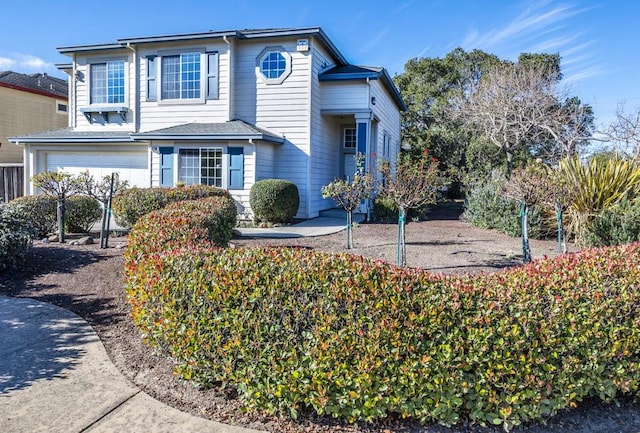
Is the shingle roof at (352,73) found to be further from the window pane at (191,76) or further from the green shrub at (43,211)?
the green shrub at (43,211)

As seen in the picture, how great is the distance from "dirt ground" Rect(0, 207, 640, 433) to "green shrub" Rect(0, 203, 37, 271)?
225 millimetres

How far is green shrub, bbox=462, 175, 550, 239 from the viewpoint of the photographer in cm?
1075

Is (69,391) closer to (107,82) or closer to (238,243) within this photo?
(238,243)

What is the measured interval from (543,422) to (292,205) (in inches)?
420

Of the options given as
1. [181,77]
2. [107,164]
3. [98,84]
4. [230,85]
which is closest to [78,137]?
[107,164]

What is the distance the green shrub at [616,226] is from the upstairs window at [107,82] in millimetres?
15310

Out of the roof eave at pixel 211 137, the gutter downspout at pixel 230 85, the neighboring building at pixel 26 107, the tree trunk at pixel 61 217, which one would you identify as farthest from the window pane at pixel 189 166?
the neighboring building at pixel 26 107

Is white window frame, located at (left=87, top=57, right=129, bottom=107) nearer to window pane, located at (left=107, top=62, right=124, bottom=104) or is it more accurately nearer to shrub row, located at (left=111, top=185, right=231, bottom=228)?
window pane, located at (left=107, top=62, right=124, bottom=104)

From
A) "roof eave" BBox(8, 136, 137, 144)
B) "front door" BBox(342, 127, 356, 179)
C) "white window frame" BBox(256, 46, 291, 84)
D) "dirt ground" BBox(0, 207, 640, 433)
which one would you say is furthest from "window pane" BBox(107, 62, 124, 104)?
"dirt ground" BBox(0, 207, 640, 433)

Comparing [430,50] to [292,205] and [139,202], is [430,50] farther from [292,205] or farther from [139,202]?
[139,202]

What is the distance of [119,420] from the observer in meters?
2.99

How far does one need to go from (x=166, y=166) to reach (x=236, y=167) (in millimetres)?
2504

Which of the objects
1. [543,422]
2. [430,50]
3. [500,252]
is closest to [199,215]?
[543,422]

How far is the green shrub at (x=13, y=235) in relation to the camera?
6.45 meters
